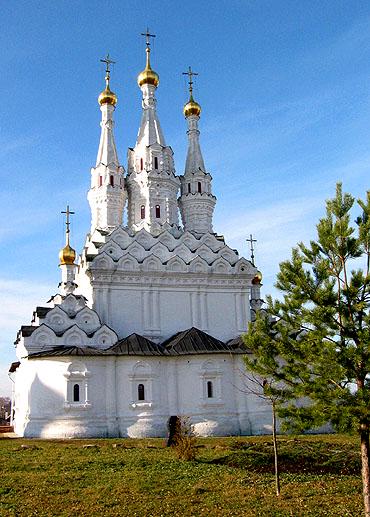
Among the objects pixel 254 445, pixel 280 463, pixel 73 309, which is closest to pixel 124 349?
pixel 73 309

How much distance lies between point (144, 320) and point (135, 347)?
2338mm

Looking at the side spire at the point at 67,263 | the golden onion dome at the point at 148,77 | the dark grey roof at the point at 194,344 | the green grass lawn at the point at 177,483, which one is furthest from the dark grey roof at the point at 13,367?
the golden onion dome at the point at 148,77

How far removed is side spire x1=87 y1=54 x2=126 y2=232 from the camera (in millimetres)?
29703

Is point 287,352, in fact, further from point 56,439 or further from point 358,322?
point 56,439

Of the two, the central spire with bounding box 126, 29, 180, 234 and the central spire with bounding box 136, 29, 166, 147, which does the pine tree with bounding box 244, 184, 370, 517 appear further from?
the central spire with bounding box 136, 29, 166, 147

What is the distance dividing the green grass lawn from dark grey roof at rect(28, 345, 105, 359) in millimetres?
6106

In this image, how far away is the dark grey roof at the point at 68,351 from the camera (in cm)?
2275

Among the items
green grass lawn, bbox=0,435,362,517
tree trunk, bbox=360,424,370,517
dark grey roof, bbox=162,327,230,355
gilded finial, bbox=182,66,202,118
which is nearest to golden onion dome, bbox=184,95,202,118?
gilded finial, bbox=182,66,202,118

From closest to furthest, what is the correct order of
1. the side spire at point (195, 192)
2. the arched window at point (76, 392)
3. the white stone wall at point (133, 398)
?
the white stone wall at point (133, 398)
the arched window at point (76, 392)
the side spire at point (195, 192)

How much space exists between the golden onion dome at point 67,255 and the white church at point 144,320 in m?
1.49

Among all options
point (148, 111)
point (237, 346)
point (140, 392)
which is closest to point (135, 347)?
point (140, 392)

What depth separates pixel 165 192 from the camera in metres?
29.9

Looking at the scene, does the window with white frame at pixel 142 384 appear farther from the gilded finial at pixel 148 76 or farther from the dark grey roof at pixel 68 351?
the gilded finial at pixel 148 76

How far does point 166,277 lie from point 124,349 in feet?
14.5
